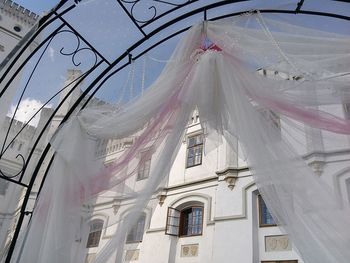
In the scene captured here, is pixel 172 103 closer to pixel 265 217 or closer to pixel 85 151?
pixel 85 151

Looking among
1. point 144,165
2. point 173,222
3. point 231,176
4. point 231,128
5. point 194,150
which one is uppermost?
point 194,150

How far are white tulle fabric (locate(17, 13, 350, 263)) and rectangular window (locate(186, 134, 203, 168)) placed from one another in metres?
6.73

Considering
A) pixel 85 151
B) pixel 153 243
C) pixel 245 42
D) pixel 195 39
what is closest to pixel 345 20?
pixel 245 42

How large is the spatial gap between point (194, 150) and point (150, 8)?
7.08 meters

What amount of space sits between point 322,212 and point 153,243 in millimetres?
7521

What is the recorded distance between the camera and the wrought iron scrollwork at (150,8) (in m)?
2.79

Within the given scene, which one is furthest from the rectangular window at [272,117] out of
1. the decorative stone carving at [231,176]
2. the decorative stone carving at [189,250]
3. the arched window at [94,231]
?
the decorative stone carving at [189,250]

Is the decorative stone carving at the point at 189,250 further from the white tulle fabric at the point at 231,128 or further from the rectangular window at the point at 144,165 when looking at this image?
the rectangular window at the point at 144,165

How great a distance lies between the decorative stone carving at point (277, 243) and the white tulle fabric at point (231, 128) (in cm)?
515

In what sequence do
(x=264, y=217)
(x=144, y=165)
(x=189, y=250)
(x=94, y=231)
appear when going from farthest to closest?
(x=189, y=250), (x=264, y=217), (x=94, y=231), (x=144, y=165)

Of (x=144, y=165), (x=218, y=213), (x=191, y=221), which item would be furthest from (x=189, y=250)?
(x=144, y=165)

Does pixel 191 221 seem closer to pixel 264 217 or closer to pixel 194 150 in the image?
pixel 194 150

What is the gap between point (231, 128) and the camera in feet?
7.80

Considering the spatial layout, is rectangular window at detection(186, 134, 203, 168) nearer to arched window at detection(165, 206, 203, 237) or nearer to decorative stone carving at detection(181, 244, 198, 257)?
arched window at detection(165, 206, 203, 237)
